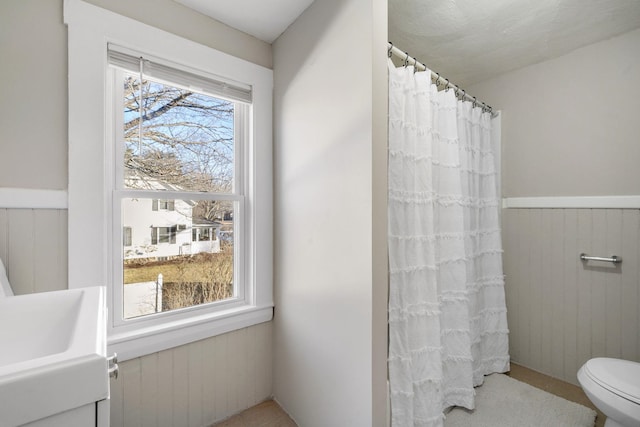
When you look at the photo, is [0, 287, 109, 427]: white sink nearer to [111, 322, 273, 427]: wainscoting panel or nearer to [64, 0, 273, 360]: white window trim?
[64, 0, 273, 360]: white window trim

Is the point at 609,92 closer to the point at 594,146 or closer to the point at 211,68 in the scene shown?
the point at 594,146

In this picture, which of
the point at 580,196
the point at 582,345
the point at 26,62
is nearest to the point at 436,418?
the point at 582,345

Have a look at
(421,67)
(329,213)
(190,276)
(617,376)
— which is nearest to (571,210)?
(617,376)

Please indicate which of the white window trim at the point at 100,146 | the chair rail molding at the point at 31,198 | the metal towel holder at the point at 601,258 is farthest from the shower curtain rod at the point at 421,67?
the chair rail molding at the point at 31,198

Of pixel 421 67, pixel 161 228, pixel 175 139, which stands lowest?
pixel 161 228

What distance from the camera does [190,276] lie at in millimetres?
1518

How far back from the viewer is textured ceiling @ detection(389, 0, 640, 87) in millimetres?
1403

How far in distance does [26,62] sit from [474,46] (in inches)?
89.0

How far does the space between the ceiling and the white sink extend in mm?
1460

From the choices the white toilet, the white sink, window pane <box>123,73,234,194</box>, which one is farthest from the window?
the white toilet

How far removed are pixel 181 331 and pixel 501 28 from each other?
2.38m

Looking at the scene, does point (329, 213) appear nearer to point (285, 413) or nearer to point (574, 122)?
point (285, 413)

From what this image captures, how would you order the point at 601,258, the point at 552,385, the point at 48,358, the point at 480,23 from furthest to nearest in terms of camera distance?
1. the point at 552,385
2. the point at 601,258
3. the point at 480,23
4. the point at 48,358

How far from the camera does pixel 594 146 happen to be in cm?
175
